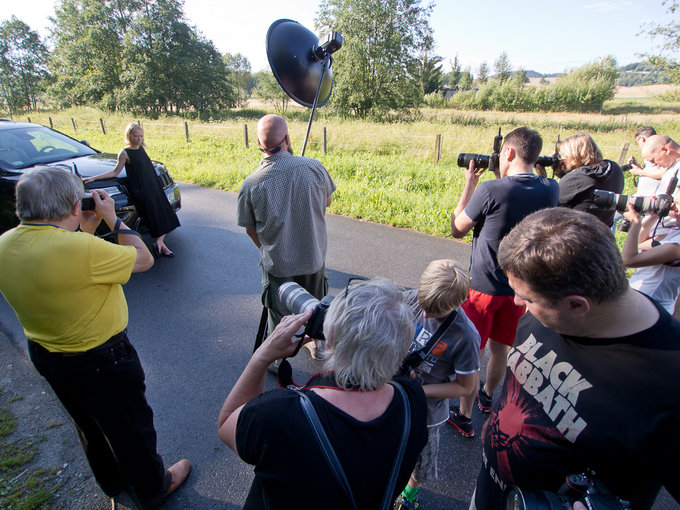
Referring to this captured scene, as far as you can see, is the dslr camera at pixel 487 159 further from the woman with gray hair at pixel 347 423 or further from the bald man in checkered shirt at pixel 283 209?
the woman with gray hair at pixel 347 423

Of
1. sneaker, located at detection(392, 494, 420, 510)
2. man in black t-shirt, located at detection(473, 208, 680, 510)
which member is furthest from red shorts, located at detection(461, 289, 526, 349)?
man in black t-shirt, located at detection(473, 208, 680, 510)

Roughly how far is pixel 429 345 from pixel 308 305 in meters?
0.74

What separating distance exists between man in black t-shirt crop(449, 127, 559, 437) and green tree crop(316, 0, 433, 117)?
92.6 ft

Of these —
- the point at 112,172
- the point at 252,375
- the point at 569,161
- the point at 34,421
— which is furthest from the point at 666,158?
the point at 112,172

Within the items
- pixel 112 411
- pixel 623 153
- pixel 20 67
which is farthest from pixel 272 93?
pixel 112 411

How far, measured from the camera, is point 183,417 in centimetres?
271

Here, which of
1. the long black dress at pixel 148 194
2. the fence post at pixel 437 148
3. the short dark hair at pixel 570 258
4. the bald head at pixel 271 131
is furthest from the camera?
the fence post at pixel 437 148

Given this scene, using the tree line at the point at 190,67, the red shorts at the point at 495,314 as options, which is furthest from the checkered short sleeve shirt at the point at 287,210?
the tree line at the point at 190,67

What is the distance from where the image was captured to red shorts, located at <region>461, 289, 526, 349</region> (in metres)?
2.50

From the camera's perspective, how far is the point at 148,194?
4891mm

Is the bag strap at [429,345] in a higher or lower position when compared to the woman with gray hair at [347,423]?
lower

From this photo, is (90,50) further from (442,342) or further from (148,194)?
(442,342)

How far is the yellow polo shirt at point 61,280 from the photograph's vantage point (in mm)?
1512

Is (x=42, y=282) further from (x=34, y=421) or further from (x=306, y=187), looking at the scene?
(x=34, y=421)
